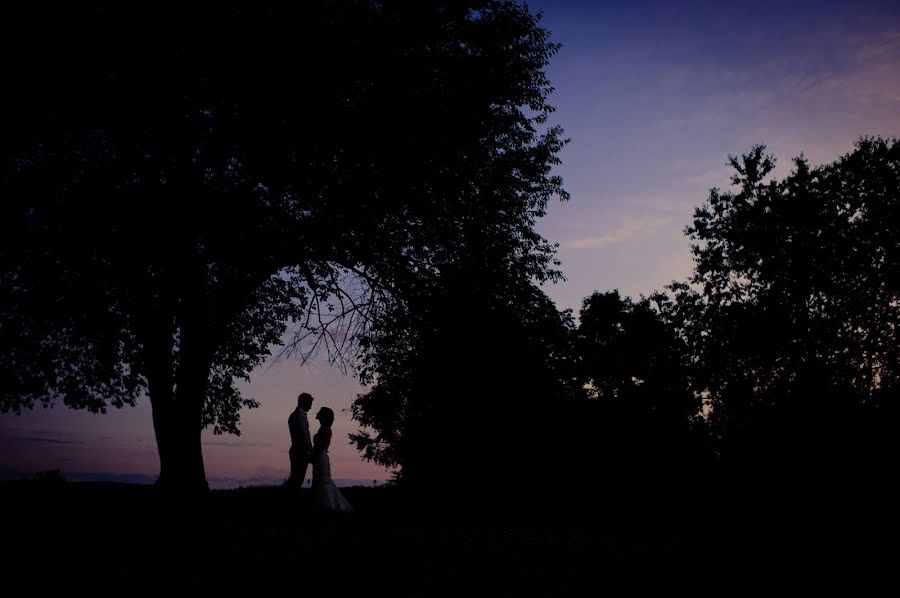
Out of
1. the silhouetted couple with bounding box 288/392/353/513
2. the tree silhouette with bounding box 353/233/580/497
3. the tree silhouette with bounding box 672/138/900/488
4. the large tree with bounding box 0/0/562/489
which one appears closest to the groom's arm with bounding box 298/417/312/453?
the silhouetted couple with bounding box 288/392/353/513

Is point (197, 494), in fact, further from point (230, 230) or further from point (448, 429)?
point (448, 429)

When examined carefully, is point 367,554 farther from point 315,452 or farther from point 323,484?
point 315,452

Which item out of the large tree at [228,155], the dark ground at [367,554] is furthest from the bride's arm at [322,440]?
the large tree at [228,155]

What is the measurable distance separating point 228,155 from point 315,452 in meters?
8.50

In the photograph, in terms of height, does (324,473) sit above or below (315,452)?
below

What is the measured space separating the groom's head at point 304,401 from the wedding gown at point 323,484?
77 cm

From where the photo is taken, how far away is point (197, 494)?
14.5m

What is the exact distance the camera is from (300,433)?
13023mm

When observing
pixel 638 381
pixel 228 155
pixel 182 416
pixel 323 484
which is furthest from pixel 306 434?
pixel 638 381

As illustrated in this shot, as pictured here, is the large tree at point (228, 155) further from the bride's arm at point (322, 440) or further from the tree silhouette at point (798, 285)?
the tree silhouette at point (798, 285)

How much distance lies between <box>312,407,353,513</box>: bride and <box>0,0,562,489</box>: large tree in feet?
11.3

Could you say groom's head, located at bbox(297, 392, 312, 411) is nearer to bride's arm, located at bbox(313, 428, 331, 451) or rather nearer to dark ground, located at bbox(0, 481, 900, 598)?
bride's arm, located at bbox(313, 428, 331, 451)

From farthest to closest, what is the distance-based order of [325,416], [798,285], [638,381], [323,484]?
[638,381] < [798,285] < [325,416] < [323,484]

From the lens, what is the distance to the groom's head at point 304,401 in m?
13.0
